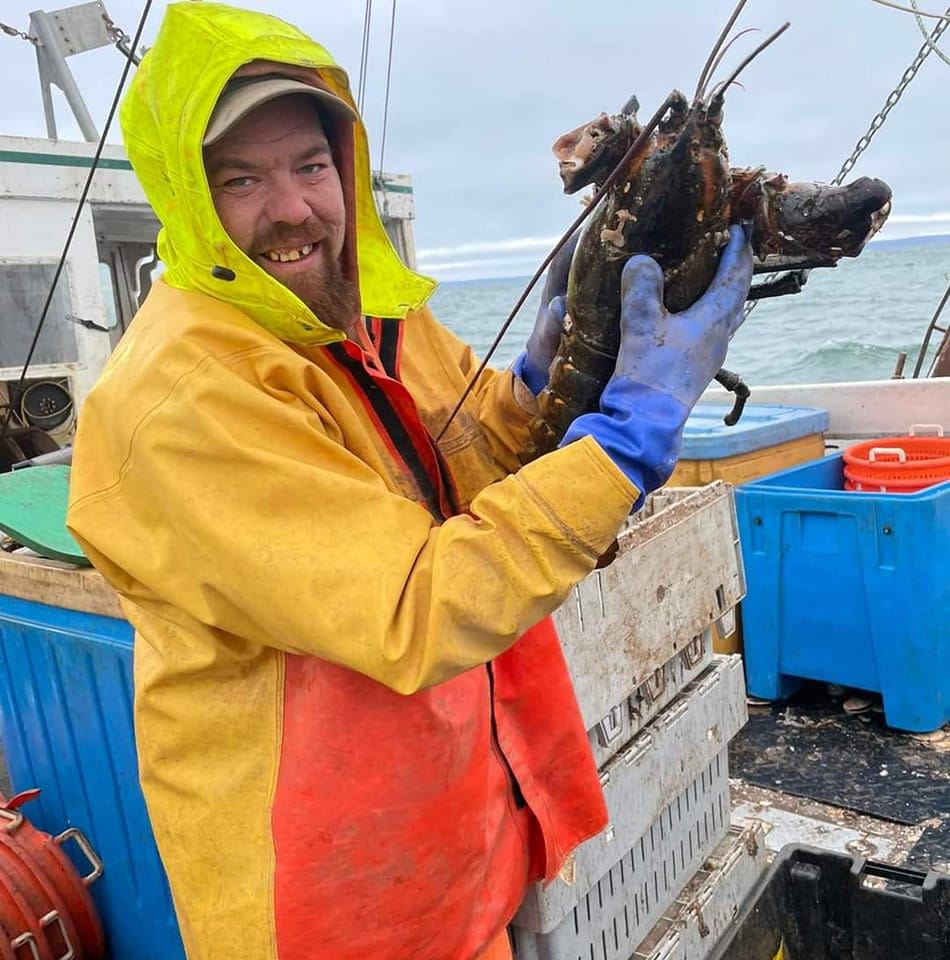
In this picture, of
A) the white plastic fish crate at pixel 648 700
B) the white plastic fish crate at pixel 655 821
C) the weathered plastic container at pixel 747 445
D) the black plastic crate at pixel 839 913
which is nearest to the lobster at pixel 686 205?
the white plastic fish crate at pixel 648 700

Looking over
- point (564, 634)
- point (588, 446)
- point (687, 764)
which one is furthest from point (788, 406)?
point (588, 446)

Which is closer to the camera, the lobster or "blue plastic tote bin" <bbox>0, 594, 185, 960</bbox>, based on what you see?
the lobster

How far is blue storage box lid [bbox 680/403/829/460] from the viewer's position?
391 centimetres

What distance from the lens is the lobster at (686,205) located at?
1.47 meters

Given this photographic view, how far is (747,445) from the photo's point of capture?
3.97m

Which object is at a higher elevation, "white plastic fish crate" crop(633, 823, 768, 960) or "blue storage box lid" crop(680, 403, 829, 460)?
"blue storage box lid" crop(680, 403, 829, 460)

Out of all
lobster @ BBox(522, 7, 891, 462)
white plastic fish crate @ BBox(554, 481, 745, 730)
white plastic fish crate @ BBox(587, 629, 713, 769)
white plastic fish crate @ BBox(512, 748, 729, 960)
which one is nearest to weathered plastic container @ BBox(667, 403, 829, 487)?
white plastic fish crate @ BBox(554, 481, 745, 730)

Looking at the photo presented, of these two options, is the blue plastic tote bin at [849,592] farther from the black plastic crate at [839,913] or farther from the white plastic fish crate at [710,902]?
the black plastic crate at [839,913]

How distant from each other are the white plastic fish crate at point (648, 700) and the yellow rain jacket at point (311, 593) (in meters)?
0.23

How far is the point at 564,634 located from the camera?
1.78 m

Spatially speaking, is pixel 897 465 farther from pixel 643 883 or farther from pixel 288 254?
pixel 288 254

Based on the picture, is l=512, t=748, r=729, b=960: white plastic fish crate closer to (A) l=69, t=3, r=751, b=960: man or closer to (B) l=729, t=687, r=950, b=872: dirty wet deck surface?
(A) l=69, t=3, r=751, b=960: man

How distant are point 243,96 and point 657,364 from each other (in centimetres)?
75

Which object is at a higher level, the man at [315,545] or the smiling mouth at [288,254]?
the smiling mouth at [288,254]
